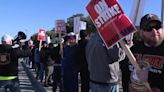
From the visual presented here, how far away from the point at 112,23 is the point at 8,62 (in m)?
4.99

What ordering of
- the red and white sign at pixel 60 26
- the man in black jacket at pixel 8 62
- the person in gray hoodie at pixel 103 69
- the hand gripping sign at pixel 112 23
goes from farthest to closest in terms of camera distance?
the red and white sign at pixel 60 26, the man in black jacket at pixel 8 62, the person in gray hoodie at pixel 103 69, the hand gripping sign at pixel 112 23

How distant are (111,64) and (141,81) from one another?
229 centimetres

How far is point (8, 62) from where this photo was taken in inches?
366

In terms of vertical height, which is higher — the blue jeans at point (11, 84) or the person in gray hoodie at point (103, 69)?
the person in gray hoodie at point (103, 69)

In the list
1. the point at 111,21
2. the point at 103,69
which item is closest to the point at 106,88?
the point at 103,69

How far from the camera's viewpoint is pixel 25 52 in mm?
9492

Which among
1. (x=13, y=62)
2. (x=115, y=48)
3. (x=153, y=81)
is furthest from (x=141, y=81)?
(x=13, y=62)

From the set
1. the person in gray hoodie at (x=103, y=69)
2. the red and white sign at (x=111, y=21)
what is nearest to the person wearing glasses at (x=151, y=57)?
the red and white sign at (x=111, y=21)

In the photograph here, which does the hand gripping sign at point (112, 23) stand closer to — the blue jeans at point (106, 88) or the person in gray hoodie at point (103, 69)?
the person in gray hoodie at point (103, 69)

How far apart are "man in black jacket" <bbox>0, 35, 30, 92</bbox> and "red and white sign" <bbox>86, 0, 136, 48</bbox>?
4446 millimetres

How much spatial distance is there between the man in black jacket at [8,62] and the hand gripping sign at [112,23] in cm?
444

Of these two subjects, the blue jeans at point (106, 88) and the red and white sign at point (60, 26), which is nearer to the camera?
the blue jeans at point (106, 88)

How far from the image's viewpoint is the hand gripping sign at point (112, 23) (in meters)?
4.56

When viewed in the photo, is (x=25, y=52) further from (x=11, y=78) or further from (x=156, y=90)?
(x=156, y=90)
